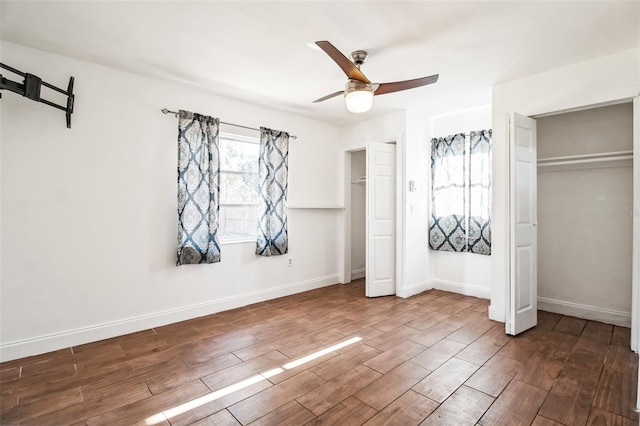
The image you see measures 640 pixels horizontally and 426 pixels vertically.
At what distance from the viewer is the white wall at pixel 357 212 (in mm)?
5496

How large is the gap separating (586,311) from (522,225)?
1.40m

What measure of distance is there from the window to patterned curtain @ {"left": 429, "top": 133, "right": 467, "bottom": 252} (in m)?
2.60

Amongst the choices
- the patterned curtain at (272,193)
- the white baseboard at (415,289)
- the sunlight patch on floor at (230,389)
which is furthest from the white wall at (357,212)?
the sunlight patch on floor at (230,389)

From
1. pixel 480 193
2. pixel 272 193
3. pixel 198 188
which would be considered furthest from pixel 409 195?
pixel 198 188

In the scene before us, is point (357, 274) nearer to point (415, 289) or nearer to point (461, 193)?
point (415, 289)

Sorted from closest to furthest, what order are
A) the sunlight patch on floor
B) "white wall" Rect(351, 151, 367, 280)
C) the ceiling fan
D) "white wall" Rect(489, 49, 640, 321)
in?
the sunlight patch on floor, the ceiling fan, "white wall" Rect(489, 49, 640, 321), "white wall" Rect(351, 151, 367, 280)

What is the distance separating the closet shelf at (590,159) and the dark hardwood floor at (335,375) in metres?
1.71

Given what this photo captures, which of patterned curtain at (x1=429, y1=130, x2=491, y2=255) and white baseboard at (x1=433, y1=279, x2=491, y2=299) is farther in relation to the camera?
white baseboard at (x1=433, y1=279, x2=491, y2=299)

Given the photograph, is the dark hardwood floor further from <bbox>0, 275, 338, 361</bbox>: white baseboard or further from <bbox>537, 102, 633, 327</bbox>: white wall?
<bbox>537, 102, 633, 327</bbox>: white wall

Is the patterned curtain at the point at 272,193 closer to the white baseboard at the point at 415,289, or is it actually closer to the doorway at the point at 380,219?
the doorway at the point at 380,219

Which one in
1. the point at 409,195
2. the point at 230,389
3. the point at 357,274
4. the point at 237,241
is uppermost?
the point at 409,195

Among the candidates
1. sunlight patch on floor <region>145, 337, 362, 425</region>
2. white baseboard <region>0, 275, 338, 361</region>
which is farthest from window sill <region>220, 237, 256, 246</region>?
sunlight patch on floor <region>145, 337, 362, 425</region>

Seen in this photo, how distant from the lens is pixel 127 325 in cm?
308

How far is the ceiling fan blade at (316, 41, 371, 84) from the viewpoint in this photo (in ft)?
6.40
